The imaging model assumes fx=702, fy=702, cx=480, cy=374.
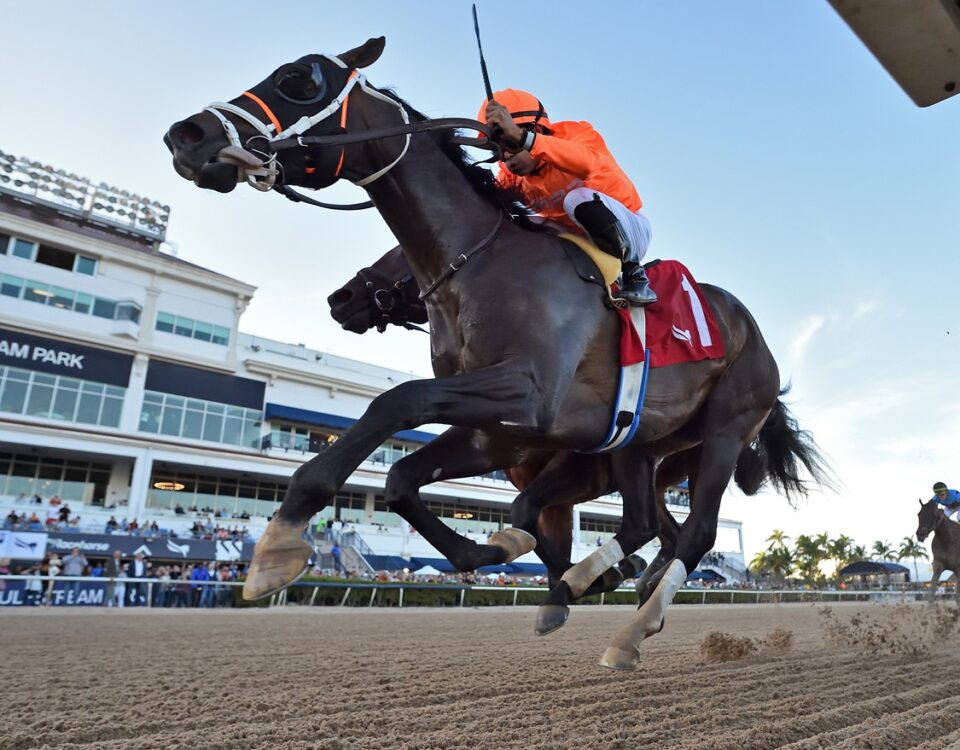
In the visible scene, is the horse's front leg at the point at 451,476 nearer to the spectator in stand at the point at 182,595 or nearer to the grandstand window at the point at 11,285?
the spectator in stand at the point at 182,595

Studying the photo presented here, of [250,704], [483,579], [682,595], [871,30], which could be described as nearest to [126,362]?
[483,579]

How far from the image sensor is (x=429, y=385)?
2449 millimetres

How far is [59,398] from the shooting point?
26.4 meters

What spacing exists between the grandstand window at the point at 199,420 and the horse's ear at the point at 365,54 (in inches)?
1101

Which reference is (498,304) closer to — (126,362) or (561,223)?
(561,223)

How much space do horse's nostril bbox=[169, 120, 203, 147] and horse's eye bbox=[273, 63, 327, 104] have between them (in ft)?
1.37

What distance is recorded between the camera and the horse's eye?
283cm

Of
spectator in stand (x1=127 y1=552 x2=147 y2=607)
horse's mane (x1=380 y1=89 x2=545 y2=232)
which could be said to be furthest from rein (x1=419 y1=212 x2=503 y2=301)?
spectator in stand (x1=127 y1=552 x2=147 y2=607)

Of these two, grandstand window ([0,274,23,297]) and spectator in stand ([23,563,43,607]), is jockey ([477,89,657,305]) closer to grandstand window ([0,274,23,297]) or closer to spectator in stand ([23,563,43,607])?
spectator in stand ([23,563,43,607])

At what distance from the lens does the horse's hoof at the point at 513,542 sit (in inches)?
122

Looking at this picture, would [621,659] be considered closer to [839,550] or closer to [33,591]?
[33,591]

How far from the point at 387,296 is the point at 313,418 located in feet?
95.6

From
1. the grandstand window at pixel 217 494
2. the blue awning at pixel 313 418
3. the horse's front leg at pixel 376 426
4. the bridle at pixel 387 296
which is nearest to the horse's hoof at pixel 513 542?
the horse's front leg at pixel 376 426

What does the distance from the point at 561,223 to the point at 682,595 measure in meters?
22.1
